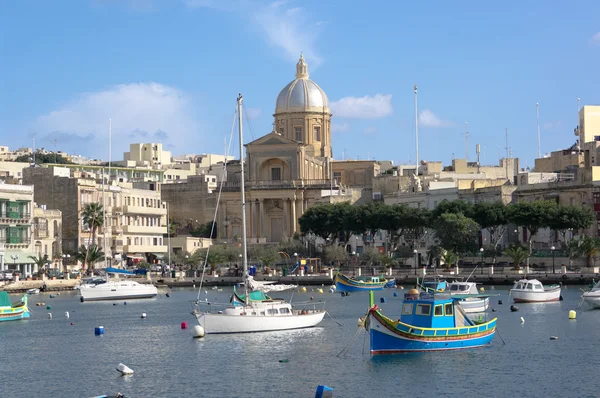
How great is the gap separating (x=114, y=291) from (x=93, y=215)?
2544 centimetres

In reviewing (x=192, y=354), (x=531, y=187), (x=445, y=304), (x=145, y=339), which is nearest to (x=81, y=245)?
(x=531, y=187)

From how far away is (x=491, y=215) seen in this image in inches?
4166

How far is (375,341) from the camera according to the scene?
48188 millimetres

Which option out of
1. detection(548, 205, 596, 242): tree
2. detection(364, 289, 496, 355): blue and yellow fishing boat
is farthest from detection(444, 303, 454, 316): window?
detection(548, 205, 596, 242): tree

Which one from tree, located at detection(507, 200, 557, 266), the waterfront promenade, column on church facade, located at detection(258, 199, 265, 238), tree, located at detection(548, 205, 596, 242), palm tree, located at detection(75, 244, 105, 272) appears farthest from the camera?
column on church facade, located at detection(258, 199, 265, 238)

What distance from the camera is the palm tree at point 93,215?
112 meters

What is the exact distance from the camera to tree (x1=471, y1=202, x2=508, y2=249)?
347 feet

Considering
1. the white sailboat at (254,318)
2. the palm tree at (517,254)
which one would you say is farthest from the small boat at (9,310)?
the palm tree at (517,254)

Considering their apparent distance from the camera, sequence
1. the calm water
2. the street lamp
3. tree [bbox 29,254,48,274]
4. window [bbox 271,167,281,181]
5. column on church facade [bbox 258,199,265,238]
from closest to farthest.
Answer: the calm water, tree [bbox 29,254,48,274], the street lamp, column on church facade [bbox 258,199,265,238], window [bbox 271,167,281,181]

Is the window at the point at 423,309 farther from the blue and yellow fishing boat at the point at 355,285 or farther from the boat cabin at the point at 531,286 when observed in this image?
the blue and yellow fishing boat at the point at 355,285

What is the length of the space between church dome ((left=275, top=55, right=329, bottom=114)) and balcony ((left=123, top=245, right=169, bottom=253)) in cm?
3077

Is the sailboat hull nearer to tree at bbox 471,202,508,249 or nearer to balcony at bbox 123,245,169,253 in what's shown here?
tree at bbox 471,202,508,249

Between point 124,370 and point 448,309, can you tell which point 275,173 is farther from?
point 124,370

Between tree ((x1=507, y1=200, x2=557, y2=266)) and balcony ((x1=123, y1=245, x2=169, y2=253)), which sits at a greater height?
tree ((x1=507, y1=200, x2=557, y2=266))
